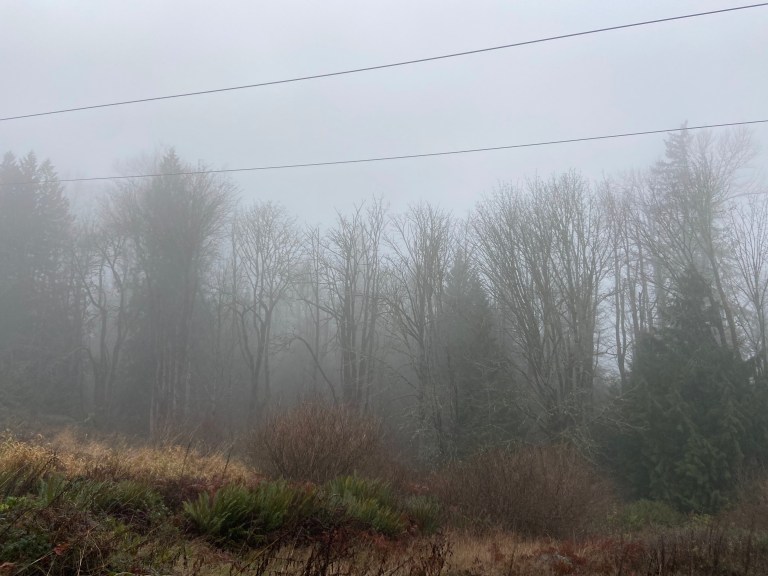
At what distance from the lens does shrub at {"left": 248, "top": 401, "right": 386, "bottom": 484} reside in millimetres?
13242

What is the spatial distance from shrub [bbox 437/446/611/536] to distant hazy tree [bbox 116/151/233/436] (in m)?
27.1

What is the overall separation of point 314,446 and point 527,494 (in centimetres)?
479

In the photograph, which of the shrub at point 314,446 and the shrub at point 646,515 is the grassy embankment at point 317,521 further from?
the shrub at point 646,515

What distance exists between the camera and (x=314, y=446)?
43.8ft

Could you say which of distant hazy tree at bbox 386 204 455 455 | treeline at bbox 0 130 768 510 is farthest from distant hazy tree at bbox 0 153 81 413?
distant hazy tree at bbox 386 204 455 455

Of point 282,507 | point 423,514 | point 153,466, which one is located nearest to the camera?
point 282,507

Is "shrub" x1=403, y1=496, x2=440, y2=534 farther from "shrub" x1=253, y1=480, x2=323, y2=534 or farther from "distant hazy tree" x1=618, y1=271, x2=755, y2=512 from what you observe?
"distant hazy tree" x1=618, y1=271, x2=755, y2=512

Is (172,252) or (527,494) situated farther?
(172,252)

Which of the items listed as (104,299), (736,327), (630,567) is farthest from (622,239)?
(104,299)

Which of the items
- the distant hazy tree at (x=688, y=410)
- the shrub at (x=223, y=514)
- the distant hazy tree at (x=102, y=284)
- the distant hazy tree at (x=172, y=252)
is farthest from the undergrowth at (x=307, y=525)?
the distant hazy tree at (x=102, y=284)

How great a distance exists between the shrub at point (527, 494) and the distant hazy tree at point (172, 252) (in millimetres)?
27053

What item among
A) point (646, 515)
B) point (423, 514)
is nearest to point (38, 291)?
point (423, 514)

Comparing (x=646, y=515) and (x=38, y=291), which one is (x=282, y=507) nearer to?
(x=646, y=515)

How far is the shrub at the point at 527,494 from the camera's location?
532 inches
